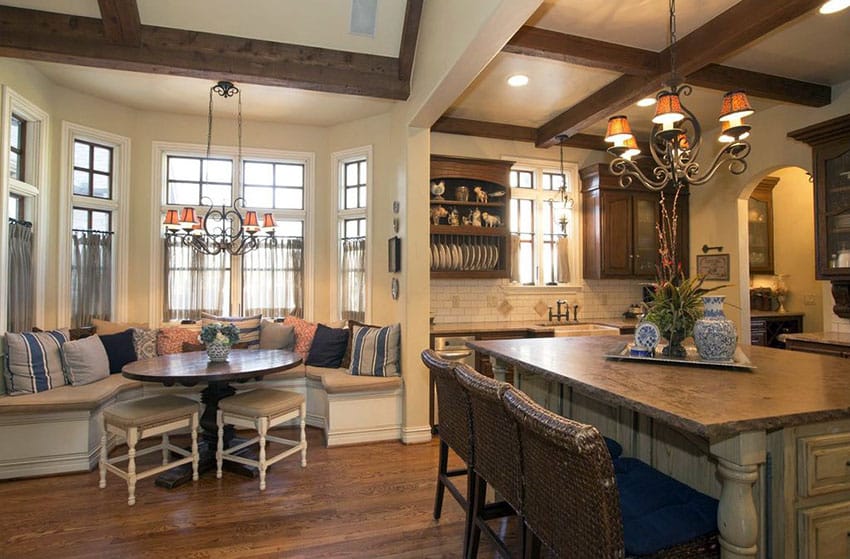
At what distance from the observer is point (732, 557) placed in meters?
1.26

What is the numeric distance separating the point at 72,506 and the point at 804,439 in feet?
12.0

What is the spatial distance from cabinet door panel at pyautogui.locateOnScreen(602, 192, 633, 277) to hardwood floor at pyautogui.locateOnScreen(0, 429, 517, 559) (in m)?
3.12

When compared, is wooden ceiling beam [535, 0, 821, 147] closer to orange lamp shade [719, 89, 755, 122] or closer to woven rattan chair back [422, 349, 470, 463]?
orange lamp shade [719, 89, 755, 122]

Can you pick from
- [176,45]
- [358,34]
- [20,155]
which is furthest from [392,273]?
[20,155]

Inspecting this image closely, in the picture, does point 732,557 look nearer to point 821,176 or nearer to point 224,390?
point 224,390

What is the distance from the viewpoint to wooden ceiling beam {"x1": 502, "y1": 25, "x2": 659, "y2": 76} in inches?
122

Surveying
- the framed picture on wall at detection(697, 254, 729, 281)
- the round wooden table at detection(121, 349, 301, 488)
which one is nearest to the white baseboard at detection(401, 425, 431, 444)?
the round wooden table at detection(121, 349, 301, 488)

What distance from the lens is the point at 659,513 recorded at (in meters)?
1.50

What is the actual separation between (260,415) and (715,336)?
2.70 meters

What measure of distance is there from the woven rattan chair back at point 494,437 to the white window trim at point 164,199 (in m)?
3.36

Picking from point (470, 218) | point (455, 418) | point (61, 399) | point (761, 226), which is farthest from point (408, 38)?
point (761, 226)

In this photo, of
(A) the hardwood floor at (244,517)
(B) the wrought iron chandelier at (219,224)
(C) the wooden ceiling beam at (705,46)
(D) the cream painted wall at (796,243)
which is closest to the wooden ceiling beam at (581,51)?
(C) the wooden ceiling beam at (705,46)

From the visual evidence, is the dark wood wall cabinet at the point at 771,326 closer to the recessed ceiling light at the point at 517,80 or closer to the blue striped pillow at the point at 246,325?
the recessed ceiling light at the point at 517,80

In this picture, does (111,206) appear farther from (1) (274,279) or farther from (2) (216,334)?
(2) (216,334)
